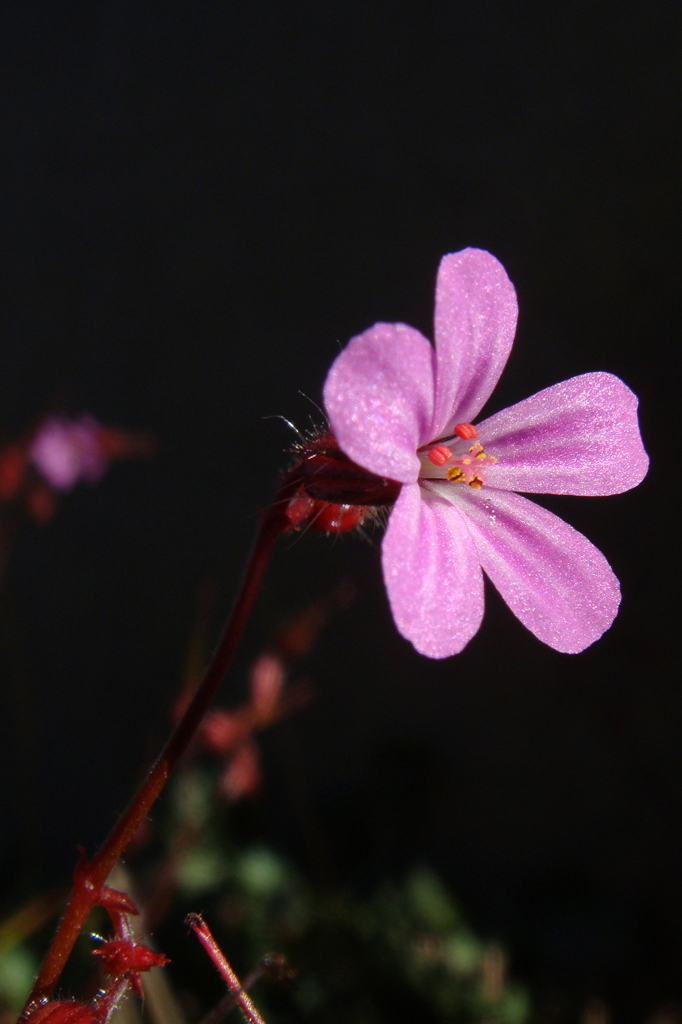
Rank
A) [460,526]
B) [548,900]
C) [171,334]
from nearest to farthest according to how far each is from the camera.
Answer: [460,526], [548,900], [171,334]

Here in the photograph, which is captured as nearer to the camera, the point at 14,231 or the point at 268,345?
the point at 268,345

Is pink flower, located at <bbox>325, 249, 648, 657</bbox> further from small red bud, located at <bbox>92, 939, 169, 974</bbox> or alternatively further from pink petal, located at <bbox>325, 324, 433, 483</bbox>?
small red bud, located at <bbox>92, 939, 169, 974</bbox>

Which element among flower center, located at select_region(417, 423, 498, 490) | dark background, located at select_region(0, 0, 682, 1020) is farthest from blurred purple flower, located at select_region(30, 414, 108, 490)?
flower center, located at select_region(417, 423, 498, 490)

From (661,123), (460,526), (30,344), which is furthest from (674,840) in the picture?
(30,344)

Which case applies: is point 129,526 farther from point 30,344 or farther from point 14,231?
point 14,231

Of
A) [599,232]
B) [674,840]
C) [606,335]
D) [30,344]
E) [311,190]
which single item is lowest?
[674,840]

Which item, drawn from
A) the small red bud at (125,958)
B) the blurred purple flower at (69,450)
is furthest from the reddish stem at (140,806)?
the blurred purple flower at (69,450)

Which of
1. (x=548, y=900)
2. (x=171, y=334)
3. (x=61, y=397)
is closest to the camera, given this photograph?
(x=548, y=900)
